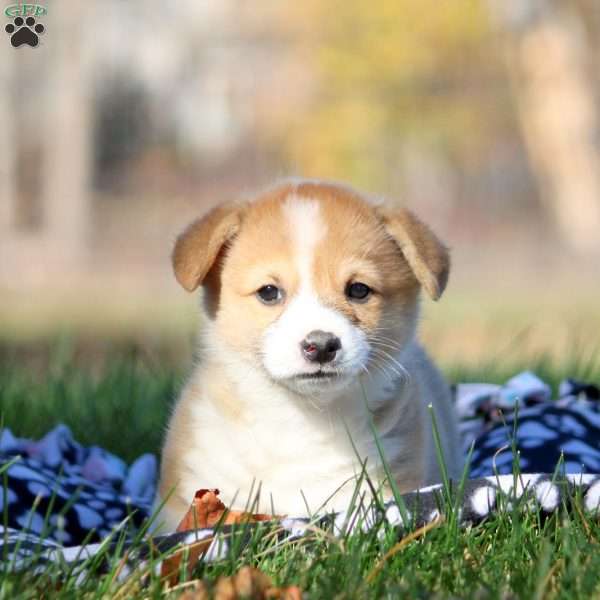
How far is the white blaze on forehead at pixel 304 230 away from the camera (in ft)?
9.93

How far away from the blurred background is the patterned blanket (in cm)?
927

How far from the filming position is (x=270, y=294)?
3082 mm

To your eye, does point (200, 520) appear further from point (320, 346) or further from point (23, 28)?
point (23, 28)

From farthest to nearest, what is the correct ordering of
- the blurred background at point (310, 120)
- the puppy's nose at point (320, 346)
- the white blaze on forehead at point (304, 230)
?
1. the blurred background at point (310, 120)
2. the white blaze on forehead at point (304, 230)
3. the puppy's nose at point (320, 346)

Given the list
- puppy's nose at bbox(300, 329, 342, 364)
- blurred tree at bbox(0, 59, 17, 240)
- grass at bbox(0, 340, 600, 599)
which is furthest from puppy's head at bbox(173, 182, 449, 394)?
blurred tree at bbox(0, 59, 17, 240)

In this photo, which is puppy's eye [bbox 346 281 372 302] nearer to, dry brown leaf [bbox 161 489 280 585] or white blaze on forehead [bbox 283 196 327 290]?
white blaze on forehead [bbox 283 196 327 290]

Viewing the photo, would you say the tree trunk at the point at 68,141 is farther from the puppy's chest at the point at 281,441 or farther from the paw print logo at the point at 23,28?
the puppy's chest at the point at 281,441

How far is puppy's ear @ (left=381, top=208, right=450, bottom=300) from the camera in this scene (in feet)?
10.3

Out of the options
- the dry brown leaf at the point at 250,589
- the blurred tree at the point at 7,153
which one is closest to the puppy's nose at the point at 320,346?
A: the dry brown leaf at the point at 250,589

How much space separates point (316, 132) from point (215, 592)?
553 inches

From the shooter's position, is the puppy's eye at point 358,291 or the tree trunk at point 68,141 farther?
the tree trunk at point 68,141

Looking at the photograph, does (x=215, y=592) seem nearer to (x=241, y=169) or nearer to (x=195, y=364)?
(x=195, y=364)

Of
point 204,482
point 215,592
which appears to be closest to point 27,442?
point 204,482

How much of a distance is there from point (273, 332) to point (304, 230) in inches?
12.6
